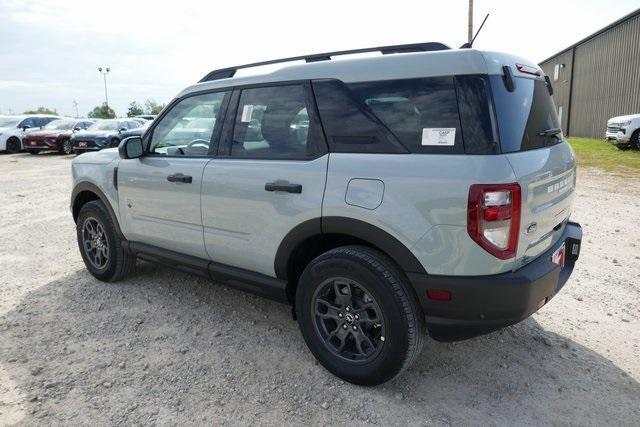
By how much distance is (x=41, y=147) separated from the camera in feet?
64.5

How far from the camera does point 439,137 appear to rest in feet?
8.04

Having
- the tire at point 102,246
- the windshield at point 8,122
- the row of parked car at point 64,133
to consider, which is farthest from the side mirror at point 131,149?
the windshield at point 8,122

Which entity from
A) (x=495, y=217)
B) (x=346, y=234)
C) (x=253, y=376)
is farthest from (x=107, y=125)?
(x=495, y=217)

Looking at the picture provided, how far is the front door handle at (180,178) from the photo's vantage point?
11.6 ft

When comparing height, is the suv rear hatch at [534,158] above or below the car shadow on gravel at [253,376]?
above

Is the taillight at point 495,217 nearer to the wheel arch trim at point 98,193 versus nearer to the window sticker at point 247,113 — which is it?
the window sticker at point 247,113

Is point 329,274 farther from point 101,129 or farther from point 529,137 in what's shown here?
point 101,129

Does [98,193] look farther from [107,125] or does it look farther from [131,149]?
[107,125]

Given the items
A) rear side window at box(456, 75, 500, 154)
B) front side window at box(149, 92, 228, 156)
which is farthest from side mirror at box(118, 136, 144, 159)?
rear side window at box(456, 75, 500, 154)

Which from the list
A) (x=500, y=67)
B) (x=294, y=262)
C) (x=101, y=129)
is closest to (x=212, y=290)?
(x=294, y=262)

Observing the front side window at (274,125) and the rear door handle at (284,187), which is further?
the front side window at (274,125)

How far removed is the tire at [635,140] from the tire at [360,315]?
16067 mm

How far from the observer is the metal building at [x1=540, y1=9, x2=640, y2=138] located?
2131 centimetres

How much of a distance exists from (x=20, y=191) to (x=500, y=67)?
10611mm
